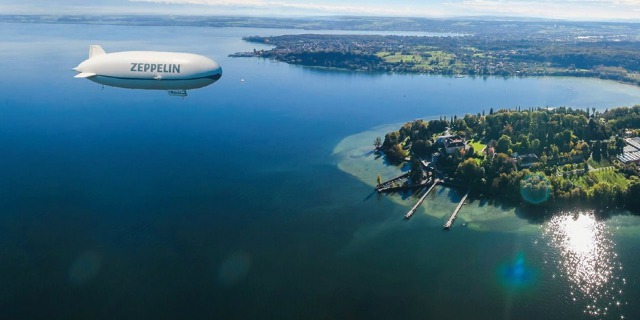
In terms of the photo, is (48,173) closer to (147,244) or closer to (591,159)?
(147,244)

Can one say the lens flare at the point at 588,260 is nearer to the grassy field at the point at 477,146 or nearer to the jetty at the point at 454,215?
the jetty at the point at 454,215

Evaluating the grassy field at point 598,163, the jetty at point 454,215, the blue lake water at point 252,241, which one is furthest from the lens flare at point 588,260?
the grassy field at point 598,163

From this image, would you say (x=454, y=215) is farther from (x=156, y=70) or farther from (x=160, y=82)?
(x=156, y=70)

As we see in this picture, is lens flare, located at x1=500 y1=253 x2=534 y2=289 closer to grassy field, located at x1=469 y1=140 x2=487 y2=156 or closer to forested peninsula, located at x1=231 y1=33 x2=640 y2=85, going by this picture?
grassy field, located at x1=469 y1=140 x2=487 y2=156

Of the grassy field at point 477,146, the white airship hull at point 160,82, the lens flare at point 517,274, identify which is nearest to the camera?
the lens flare at point 517,274

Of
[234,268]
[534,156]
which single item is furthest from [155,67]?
[534,156]

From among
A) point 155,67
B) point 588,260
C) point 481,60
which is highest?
point 481,60

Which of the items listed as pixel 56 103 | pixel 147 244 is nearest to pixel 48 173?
pixel 147 244
